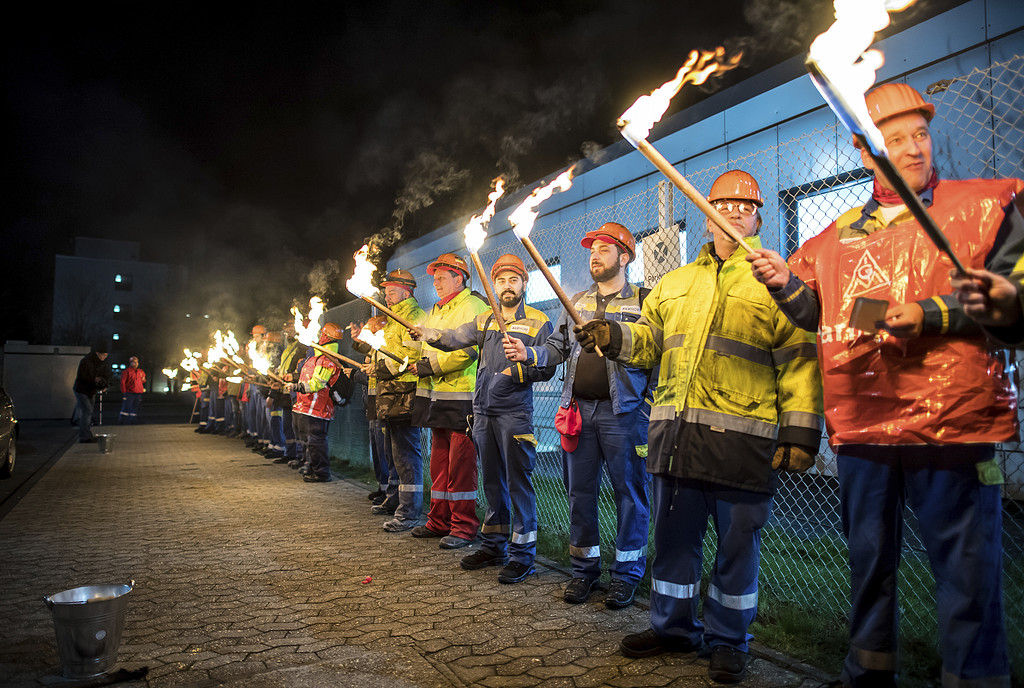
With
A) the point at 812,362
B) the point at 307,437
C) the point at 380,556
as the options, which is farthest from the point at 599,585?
the point at 307,437

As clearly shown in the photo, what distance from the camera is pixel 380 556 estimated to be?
18.1 feet

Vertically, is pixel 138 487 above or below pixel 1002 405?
below

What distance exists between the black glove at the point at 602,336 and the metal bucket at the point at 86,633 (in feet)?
8.27

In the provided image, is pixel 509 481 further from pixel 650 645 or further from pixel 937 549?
pixel 937 549

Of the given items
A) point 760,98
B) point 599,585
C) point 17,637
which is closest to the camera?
point 17,637

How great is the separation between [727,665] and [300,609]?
8.37ft

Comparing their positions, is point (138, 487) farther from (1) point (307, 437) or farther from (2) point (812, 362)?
(2) point (812, 362)

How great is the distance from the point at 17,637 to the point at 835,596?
188 inches

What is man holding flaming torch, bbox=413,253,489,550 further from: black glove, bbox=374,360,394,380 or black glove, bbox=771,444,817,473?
black glove, bbox=771,444,817,473

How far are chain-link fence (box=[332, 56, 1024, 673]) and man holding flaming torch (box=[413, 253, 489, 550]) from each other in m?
0.96

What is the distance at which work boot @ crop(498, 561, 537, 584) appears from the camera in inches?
185

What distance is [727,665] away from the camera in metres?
3.05

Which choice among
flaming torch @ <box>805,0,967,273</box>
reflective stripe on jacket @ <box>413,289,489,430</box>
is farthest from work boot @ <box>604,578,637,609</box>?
flaming torch @ <box>805,0,967,273</box>

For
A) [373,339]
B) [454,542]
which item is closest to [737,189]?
[454,542]
